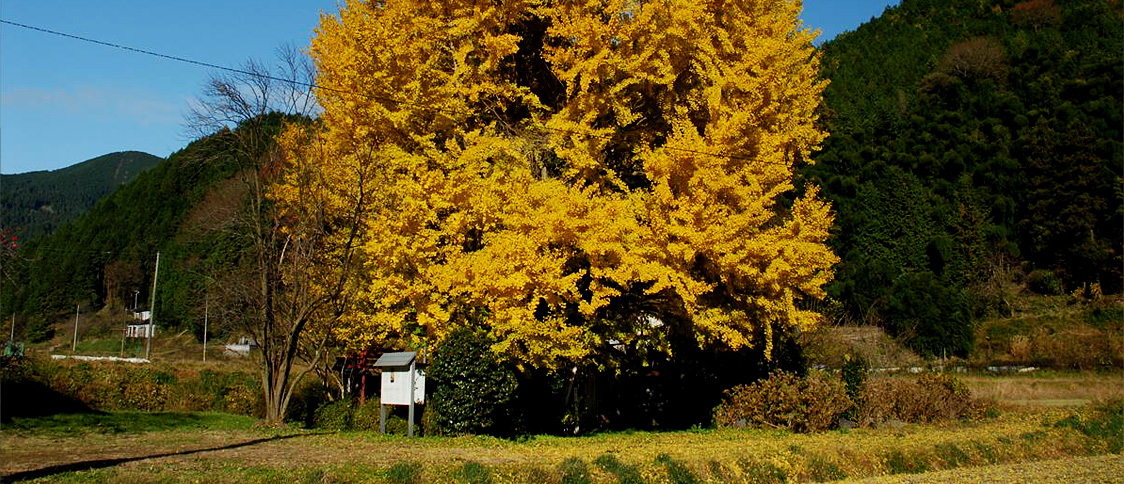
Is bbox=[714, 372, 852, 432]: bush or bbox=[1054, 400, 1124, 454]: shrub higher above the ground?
bbox=[714, 372, 852, 432]: bush

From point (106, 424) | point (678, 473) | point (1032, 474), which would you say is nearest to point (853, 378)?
point (1032, 474)

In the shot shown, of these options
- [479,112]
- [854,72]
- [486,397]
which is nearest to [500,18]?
[479,112]

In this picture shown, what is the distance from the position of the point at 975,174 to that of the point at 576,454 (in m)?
37.0

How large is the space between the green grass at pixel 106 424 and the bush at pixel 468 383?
4517mm

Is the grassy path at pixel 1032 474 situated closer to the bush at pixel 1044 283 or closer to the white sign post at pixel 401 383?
the white sign post at pixel 401 383

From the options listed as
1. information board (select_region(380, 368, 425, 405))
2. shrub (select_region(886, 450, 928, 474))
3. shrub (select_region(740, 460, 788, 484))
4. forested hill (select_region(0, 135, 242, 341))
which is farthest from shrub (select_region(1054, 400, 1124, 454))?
forested hill (select_region(0, 135, 242, 341))

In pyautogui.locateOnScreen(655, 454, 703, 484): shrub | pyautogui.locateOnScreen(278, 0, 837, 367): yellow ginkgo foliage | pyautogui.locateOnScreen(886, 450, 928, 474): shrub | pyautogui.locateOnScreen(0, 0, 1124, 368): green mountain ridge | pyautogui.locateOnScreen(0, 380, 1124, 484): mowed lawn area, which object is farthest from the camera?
pyautogui.locateOnScreen(0, 0, 1124, 368): green mountain ridge

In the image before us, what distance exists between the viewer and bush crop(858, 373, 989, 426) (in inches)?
617

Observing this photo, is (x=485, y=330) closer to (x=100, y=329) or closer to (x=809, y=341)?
(x=809, y=341)

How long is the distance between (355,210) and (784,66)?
30.6 feet

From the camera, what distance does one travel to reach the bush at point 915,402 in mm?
15680

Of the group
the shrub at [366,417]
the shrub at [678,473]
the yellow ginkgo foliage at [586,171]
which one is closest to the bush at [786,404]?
the yellow ginkgo foliage at [586,171]

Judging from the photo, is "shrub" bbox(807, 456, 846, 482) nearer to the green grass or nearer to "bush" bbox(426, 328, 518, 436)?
"bush" bbox(426, 328, 518, 436)

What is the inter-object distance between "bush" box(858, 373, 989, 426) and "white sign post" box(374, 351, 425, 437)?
8.95 m
